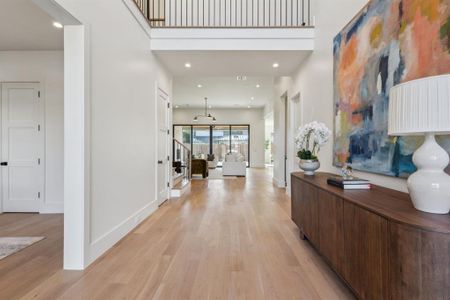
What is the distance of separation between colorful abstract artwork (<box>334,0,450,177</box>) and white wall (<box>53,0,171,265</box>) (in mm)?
2733

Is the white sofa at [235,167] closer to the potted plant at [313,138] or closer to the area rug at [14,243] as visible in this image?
Answer: the potted plant at [313,138]

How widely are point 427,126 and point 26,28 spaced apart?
15.1ft

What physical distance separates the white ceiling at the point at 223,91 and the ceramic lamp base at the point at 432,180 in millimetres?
6927

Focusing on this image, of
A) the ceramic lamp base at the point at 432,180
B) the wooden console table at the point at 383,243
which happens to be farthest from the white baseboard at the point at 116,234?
the ceramic lamp base at the point at 432,180

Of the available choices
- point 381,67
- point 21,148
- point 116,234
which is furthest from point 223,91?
point 381,67

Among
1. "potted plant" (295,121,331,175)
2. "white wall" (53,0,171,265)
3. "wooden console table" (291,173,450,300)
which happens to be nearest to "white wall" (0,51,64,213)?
"white wall" (53,0,171,265)

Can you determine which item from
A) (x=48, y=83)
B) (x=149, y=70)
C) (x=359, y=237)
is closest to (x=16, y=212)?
(x=48, y=83)

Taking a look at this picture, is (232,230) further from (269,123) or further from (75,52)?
(269,123)

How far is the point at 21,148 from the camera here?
439cm

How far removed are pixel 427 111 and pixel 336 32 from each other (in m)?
2.62

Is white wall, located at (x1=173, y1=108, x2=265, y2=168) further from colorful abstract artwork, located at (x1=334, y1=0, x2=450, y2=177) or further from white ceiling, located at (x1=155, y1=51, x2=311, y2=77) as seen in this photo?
colorful abstract artwork, located at (x1=334, y1=0, x2=450, y2=177)

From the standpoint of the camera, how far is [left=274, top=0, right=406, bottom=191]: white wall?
324 centimetres

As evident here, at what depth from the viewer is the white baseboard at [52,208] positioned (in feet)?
14.3

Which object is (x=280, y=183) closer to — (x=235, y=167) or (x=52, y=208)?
(x=235, y=167)
